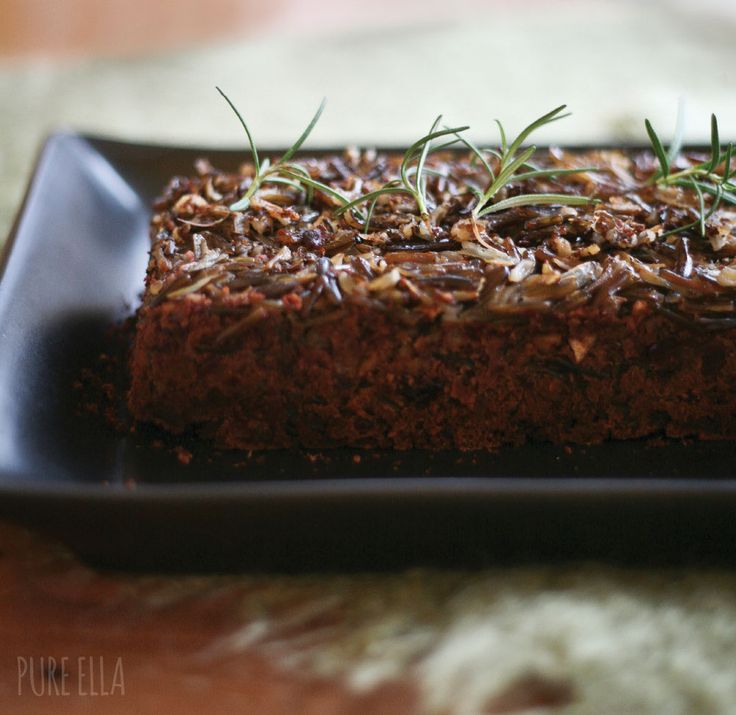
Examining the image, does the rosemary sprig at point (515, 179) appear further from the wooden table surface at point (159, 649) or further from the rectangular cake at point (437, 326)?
the wooden table surface at point (159, 649)

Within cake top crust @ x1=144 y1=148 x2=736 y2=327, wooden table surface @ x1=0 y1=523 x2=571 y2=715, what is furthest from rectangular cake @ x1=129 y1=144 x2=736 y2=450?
wooden table surface @ x1=0 y1=523 x2=571 y2=715

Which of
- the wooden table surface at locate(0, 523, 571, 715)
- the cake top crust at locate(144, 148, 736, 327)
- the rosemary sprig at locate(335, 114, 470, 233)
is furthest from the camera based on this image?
the rosemary sprig at locate(335, 114, 470, 233)

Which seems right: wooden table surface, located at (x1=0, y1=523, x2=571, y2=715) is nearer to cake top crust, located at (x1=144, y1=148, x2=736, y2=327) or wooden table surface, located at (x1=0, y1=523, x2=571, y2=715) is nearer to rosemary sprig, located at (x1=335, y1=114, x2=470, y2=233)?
cake top crust, located at (x1=144, y1=148, x2=736, y2=327)

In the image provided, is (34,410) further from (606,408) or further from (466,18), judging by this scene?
(466,18)

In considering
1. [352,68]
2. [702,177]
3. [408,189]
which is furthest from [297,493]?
[352,68]

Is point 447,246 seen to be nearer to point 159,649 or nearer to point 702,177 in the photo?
point 702,177

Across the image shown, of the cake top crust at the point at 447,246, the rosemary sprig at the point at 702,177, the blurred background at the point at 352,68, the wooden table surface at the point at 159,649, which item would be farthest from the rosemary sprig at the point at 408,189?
the blurred background at the point at 352,68
